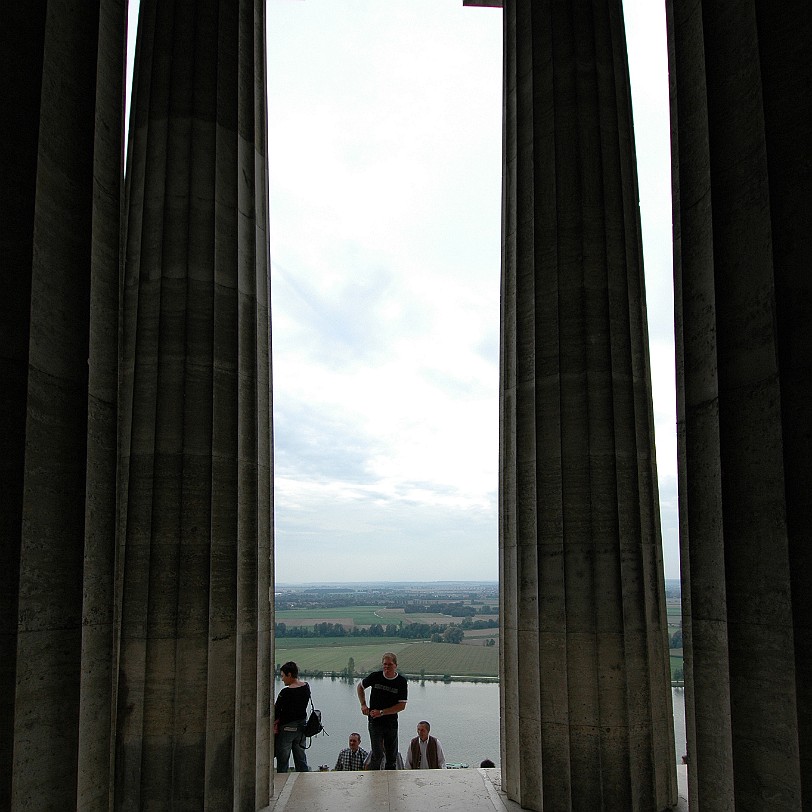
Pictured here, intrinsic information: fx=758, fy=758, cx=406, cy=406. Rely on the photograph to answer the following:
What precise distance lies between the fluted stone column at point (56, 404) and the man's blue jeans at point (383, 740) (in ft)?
54.9

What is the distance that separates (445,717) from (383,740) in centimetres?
2044

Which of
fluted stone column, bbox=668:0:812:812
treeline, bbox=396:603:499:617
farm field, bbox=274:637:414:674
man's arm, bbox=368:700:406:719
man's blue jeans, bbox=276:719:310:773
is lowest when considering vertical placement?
farm field, bbox=274:637:414:674

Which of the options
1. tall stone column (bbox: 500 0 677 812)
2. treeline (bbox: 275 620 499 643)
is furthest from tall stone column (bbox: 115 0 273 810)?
treeline (bbox: 275 620 499 643)

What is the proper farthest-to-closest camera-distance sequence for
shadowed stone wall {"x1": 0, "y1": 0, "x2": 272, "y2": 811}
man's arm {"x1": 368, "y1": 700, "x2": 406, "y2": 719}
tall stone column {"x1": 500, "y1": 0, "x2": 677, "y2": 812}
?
man's arm {"x1": 368, "y1": 700, "x2": 406, "y2": 719} → tall stone column {"x1": 500, "y1": 0, "x2": 677, "y2": 812} → shadowed stone wall {"x1": 0, "y1": 0, "x2": 272, "y2": 811}

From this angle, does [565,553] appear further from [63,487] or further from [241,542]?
[63,487]

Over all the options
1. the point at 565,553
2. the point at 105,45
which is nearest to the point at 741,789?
the point at 105,45

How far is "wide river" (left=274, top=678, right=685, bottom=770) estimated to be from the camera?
35.8 metres

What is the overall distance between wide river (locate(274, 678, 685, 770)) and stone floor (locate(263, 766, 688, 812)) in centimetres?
990

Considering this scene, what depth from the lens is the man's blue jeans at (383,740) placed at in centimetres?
2366

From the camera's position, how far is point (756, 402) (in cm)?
804

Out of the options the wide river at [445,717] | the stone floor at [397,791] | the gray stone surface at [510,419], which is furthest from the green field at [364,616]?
the gray stone surface at [510,419]

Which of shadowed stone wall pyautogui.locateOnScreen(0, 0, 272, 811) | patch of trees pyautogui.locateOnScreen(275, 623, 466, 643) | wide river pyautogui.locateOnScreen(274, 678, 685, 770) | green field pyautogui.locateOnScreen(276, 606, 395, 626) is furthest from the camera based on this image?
green field pyautogui.locateOnScreen(276, 606, 395, 626)

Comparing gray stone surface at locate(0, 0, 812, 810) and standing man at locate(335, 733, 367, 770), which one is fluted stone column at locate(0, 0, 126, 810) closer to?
gray stone surface at locate(0, 0, 812, 810)

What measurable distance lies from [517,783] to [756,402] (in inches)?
629
